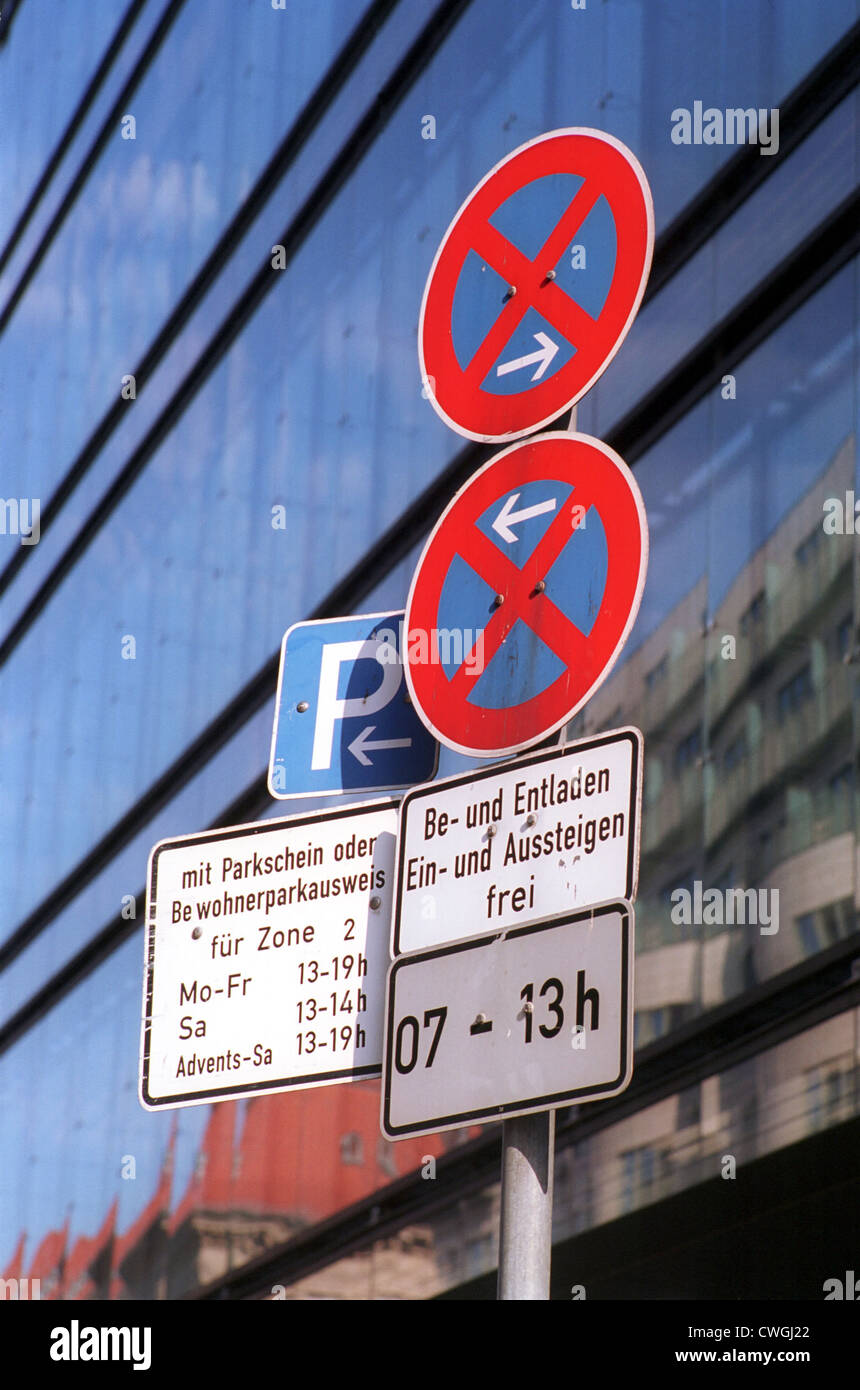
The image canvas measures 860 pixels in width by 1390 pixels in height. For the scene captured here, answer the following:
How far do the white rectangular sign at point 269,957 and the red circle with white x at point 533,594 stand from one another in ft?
0.94

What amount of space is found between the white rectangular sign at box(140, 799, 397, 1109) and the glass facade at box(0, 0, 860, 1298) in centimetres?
335

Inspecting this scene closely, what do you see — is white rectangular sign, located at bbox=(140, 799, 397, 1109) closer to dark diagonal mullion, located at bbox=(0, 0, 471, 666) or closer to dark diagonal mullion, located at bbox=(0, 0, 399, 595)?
dark diagonal mullion, located at bbox=(0, 0, 471, 666)

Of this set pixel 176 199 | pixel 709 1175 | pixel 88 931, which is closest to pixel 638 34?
pixel 709 1175

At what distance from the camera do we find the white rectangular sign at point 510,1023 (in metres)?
3.68

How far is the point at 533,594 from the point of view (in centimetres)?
412

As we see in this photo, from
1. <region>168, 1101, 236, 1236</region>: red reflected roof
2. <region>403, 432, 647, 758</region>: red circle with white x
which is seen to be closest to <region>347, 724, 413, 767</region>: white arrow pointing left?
<region>403, 432, 647, 758</region>: red circle with white x

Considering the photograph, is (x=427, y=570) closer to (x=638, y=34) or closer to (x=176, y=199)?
(x=638, y=34)

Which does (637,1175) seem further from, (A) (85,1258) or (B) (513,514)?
(A) (85,1258)

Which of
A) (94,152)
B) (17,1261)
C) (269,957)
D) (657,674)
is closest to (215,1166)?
(17,1261)

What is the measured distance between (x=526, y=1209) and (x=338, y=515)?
9.60m

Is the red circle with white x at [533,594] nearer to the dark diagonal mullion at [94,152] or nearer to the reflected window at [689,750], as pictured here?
the reflected window at [689,750]

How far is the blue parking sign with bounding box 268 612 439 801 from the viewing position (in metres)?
4.58

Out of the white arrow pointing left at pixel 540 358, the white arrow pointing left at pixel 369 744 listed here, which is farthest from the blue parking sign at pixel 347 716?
the white arrow pointing left at pixel 540 358

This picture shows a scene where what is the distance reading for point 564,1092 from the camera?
369 cm
